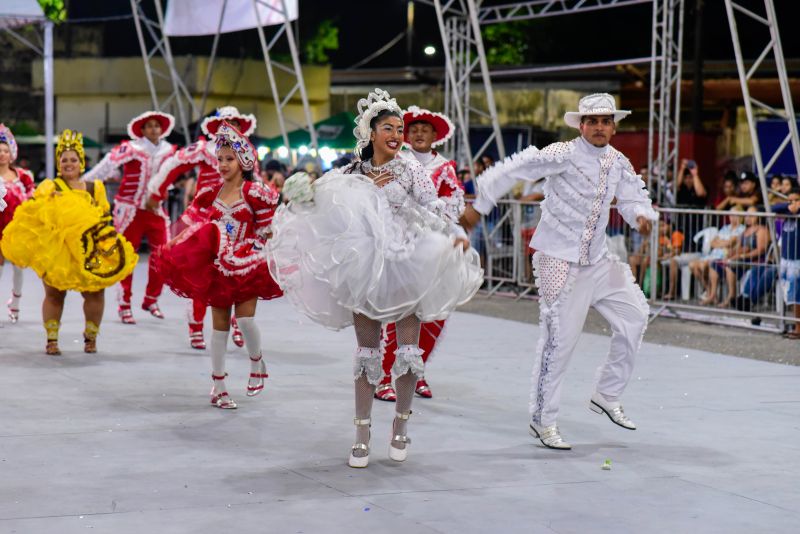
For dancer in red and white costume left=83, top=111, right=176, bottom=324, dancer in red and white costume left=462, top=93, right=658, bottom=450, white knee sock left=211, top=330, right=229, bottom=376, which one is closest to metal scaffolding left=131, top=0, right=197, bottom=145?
dancer in red and white costume left=83, top=111, right=176, bottom=324

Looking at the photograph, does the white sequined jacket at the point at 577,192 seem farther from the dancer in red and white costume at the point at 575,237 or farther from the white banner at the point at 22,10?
the white banner at the point at 22,10

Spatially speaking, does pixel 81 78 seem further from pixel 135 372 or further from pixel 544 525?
pixel 544 525

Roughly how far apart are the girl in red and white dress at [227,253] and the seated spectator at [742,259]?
580 centimetres

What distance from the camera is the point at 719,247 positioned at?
12516mm

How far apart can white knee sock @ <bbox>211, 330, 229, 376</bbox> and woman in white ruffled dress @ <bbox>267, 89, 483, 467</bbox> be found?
4.69ft

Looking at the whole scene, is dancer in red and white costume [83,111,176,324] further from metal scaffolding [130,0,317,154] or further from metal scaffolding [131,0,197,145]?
metal scaffolding [131,0,197,145]

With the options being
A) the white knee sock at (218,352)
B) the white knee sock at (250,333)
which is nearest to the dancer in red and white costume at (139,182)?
the white knee sock at (250,333)

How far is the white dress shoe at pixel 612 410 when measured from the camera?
7.12m

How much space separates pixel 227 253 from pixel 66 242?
2.26 meters

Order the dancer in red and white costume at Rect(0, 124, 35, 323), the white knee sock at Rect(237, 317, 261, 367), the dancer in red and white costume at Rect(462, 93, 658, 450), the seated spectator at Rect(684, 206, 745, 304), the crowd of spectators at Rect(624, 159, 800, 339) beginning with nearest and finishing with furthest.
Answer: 1. the dancer in red and white costume at Rect(462, 93, 658, 450)
2. the white knee sock at Rect(237, 317, 261, 367)
3. the dancer in red and white costume at Rect(0, 124, 35, 323)
4. the crowd of spectators at Rect(624, 159, 800, 339)
5. the seated spectator at Rect(684, 206, 745, 304)

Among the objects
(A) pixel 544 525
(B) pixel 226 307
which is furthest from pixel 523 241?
(A) pixel 544 525

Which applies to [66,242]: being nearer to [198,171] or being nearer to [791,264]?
[198,171]

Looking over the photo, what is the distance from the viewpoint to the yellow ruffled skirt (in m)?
9.49

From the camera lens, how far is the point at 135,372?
9.12 metres
